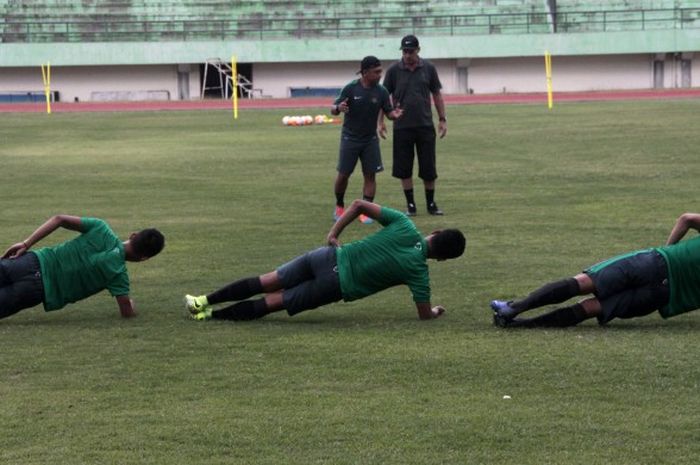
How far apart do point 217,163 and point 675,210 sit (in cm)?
1060

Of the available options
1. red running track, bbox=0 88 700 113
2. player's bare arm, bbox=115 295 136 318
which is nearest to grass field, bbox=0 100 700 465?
player's bare arm, bbox=115 295 136 318

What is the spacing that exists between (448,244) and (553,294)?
0.86 m

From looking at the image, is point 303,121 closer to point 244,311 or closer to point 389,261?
point 244,311

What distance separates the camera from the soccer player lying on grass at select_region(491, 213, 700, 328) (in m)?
9.49

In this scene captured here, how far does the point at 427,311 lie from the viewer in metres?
10.2

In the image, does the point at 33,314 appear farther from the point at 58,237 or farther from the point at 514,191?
the point at 514,191

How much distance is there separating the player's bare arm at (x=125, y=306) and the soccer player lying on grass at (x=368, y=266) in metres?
1.07

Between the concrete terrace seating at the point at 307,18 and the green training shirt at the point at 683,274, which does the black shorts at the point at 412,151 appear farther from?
the concrete terrace seating at the point at 307,18

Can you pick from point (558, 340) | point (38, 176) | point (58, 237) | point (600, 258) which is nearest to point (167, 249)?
point (58, 237)

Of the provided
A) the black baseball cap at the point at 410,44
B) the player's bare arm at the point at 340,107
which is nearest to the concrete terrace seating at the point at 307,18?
the black baseball cap at the point at 410,44

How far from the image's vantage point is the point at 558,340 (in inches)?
368

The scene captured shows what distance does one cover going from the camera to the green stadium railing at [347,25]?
61594 millimetres

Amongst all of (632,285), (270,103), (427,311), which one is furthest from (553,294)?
(270,103)

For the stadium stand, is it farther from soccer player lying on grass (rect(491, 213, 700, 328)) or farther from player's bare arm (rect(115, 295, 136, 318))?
soccer player lying on grass (rect(491, 213, 700, 328))
